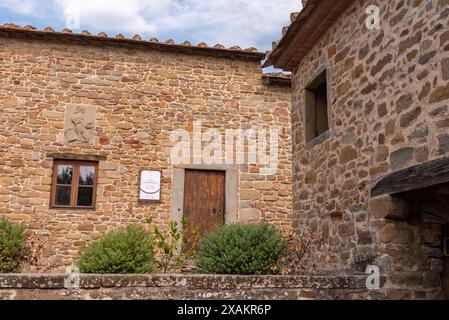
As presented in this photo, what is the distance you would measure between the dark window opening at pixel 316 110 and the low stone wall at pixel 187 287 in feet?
7.82

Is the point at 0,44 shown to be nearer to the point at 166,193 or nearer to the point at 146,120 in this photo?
the point at 146,120

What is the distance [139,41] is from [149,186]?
3115 mm

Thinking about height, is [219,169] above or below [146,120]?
below

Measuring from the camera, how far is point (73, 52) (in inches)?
376

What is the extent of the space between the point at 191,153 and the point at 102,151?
1.88 m

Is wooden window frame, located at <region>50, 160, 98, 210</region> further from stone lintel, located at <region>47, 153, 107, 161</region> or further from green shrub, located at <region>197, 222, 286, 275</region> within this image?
green shrub, located at <region>197, 222, 286, 275</region>

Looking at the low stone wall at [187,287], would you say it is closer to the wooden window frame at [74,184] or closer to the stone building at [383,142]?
the stone building at [383,142]

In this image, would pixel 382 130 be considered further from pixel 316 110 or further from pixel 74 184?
pixel 74 184

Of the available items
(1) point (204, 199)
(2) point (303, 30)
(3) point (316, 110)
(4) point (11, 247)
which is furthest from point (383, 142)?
(1) point (204, 199)

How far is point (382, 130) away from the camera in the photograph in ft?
14.7

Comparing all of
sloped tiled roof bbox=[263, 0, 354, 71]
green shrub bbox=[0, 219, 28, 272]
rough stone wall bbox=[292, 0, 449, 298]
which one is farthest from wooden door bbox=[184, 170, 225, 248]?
rough stone wall bbox=[292, 0, 449, 298]

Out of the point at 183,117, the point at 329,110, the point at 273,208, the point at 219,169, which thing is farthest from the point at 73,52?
the point at 329,110

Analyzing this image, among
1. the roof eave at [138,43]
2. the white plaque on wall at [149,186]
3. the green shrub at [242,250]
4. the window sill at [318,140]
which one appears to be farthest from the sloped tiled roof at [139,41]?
the green shrub at [242,250]

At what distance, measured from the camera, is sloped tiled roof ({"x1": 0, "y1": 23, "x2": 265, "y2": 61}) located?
30.1 ft
